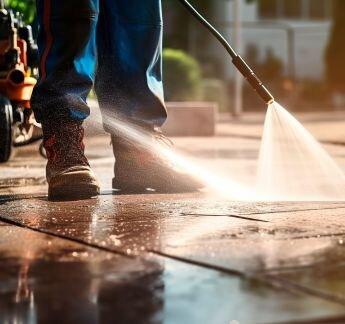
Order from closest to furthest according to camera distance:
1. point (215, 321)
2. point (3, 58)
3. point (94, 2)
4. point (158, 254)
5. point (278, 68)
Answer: point (215, 321) < point (158, 254) < point (94, 2) < point (3, 58) < point (278, 68)

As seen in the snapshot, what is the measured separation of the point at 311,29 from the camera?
34188 millimetres

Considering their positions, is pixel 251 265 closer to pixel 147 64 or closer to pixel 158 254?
pixel 158 254

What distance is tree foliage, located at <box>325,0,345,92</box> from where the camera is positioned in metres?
29.3

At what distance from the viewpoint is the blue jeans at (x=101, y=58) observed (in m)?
4.08

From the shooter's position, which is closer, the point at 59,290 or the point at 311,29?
the point at 59,290

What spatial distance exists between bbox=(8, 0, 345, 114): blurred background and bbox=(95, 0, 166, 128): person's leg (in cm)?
1933

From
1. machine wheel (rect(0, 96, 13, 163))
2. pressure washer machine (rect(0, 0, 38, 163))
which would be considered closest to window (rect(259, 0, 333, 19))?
pressure washer machine (rect(0, 0, 38, 163))

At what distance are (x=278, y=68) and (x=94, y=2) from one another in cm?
2685

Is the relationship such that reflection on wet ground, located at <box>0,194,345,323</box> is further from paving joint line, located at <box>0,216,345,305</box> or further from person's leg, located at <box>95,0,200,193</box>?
person's leg, located at <box>95,0,200,193</box>

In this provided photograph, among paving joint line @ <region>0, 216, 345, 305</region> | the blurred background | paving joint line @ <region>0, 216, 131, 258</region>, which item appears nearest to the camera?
paving joint line @ <region>0, 216, 345, 305</region>

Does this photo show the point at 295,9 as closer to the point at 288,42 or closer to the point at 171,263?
the point at 288,42

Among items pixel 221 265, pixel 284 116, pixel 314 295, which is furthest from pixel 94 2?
pixel 314 295

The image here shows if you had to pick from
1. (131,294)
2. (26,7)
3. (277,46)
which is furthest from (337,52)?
(131,294)

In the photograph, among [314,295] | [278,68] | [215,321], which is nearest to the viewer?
[215,321]
